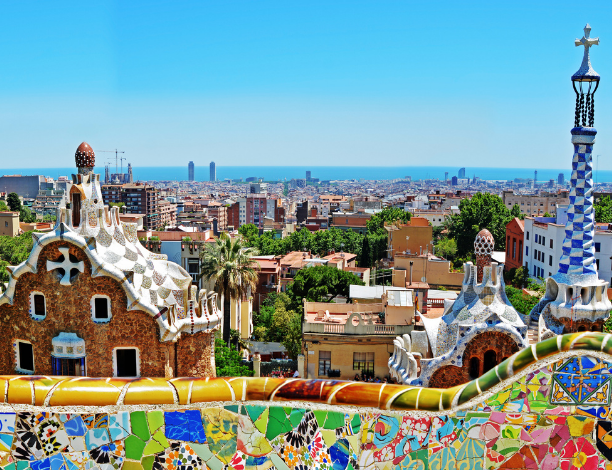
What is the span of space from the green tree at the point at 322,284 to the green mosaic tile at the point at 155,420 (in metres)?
37.5

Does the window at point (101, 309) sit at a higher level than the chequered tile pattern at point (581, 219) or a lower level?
lower

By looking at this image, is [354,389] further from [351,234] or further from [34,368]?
[351,234]

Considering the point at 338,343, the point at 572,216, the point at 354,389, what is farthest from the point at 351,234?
the point at 354,389

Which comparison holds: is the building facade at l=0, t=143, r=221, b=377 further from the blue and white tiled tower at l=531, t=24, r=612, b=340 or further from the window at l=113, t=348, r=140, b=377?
the blue and white tiled tower at l=531, t=24, r=612, b=340

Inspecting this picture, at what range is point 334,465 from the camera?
5.17 m

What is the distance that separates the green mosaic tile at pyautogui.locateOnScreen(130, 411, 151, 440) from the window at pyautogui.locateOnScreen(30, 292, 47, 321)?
38.1ft

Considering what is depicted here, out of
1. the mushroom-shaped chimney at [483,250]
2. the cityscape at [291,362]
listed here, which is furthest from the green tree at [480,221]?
the mushroom-shaped chimney at [483,250]

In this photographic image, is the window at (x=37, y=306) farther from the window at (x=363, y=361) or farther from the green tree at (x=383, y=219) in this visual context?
the green tree at (x=383, y=219)

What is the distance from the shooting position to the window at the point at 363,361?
2492cm

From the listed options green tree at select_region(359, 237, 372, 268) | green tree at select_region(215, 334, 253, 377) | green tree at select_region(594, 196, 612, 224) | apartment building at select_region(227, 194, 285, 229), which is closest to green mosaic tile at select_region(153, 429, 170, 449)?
green tree at select_region(215, 334, 253, 377)

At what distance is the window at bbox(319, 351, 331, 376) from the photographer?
25.1 meters

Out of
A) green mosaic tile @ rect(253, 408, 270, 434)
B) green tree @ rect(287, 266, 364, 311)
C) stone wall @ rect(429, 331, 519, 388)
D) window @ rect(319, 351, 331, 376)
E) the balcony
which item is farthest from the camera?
green tree @ rect(287, 266, 364, 311)

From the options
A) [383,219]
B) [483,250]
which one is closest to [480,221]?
[383,219]

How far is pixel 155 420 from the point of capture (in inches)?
204
